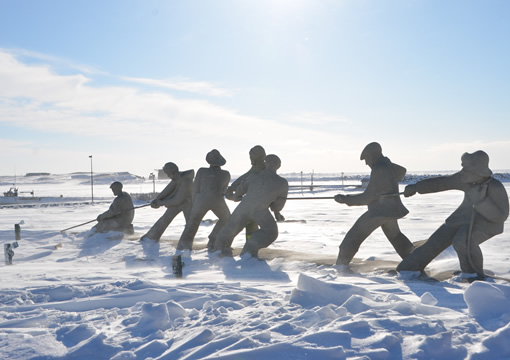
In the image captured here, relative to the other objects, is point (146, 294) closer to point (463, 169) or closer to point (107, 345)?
point (107, 345)

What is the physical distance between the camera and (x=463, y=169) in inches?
221

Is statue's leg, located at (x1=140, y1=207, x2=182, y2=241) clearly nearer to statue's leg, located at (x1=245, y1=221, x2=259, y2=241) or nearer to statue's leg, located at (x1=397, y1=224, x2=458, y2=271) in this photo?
statue's leg, located at (x1=245, y1=221, x2=259, y2=241)

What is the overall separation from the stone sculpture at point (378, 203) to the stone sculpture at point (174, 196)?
4.19 meters

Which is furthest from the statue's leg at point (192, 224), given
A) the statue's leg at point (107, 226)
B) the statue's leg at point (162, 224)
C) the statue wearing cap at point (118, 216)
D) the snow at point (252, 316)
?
the statue's leg at point (107, 226)

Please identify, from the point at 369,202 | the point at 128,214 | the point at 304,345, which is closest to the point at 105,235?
the point at 128,214

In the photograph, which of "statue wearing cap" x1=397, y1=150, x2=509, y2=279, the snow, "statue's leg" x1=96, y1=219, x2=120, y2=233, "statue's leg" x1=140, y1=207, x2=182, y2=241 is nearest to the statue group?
"statue wearing cap" x1=397, y1=150, x2=509, y2=279

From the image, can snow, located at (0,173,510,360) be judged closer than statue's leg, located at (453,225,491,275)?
Yes

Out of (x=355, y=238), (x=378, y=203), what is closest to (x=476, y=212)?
(x=378, y=203)

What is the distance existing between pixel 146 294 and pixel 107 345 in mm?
1312

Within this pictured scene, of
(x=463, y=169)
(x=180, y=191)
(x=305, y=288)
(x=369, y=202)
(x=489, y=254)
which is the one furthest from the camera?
(x=180, y=191)

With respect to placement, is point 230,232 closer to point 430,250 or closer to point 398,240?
point 398,240

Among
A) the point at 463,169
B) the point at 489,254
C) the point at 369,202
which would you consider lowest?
the point at 489,254

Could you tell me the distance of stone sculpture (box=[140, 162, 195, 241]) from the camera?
33.0 feet

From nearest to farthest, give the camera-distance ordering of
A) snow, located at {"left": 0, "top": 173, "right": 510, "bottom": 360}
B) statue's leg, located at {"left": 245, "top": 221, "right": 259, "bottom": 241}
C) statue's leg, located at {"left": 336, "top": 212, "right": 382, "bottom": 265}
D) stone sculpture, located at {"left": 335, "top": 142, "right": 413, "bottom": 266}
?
snow, located at {"left": 0, "top": 173, "right": 510, "bottom": 360}
stone sculpture, located at {"left": 335, "top": 142, "right": 413, "bottom": 266}
statue's leg, located at {"left": 336, "top": 212, "right": 382, "bottom": 265}
statue's leg, located at {"left": 245, "top": 221, "right": 259, "bottom": 241}
